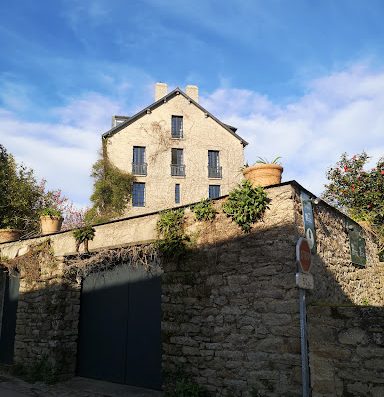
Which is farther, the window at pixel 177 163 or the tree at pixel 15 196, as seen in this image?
the window at pixel 177 163

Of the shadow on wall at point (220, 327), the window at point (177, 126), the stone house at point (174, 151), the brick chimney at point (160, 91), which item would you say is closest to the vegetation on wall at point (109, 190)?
the stone house at point (174, 151)

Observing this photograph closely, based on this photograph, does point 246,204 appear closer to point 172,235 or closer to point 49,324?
point 172,235

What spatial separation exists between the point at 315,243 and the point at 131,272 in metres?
3.64

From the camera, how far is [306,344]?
15.4ft

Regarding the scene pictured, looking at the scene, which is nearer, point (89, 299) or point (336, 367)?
point (336, 367)

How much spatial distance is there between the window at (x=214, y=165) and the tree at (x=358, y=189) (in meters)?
12.3

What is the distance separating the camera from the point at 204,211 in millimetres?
6105

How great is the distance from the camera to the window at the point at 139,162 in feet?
79.7

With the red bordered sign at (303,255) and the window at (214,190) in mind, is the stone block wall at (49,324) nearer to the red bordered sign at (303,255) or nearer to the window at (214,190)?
the red bordered sign at (303,255)

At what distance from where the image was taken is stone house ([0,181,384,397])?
15.0 ft

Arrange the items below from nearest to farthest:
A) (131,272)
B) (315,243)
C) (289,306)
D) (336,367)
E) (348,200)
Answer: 1. (336,367)
2. (289,306)
3. (315,243)
4. (131,272)
5. (348,200)

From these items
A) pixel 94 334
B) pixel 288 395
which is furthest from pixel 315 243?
pixel 94 334

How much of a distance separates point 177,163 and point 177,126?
2582 mm

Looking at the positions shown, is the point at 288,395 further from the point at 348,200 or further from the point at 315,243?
the point at 348,200
